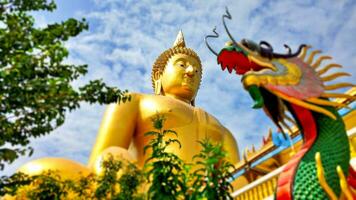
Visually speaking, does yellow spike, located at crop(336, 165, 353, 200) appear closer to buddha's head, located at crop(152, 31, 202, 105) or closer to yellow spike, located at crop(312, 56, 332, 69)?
yellow spike, located at crop(312, 56, 332, 69)

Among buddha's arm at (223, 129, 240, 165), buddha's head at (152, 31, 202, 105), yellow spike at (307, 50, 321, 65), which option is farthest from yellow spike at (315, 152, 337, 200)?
buddha's head at (152, 31, 202, 105)

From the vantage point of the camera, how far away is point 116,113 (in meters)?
9.70

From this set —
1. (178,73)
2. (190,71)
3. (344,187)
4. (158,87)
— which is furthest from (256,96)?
(158,87)

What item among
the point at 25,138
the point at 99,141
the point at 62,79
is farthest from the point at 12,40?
the point at 99,141

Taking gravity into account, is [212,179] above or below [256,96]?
below

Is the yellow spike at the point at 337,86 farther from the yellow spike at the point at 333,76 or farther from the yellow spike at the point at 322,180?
the yellow spike at the point at 322,180

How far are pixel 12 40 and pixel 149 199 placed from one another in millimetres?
1830

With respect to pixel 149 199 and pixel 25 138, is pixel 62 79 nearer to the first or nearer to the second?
pixel 25 138

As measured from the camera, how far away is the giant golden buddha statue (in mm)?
8680

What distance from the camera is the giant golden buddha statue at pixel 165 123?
8680 millimetres

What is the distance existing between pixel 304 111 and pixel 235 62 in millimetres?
993

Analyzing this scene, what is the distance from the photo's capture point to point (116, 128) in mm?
9586

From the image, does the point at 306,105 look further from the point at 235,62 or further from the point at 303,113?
the point at 235,62

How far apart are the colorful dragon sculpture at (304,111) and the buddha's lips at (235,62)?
0.11 feet
